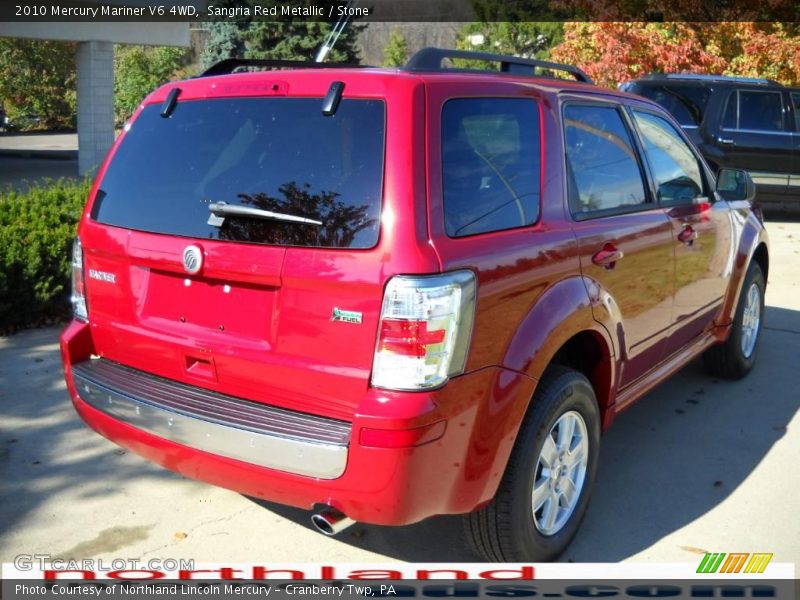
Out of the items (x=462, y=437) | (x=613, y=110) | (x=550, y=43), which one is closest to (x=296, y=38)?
(x=550, y=43)

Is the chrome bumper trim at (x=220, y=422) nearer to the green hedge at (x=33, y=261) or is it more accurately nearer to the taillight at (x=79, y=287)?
the taillight at (x=79, y=287)

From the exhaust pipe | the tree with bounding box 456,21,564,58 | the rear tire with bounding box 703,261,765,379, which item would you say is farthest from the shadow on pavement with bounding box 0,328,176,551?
the tree with bounding box 456,21,564,58

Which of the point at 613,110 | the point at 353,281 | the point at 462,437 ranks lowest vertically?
the point at 462,437

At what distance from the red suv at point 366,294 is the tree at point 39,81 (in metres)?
35.4

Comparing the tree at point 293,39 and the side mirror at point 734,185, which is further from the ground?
the tree at point 293,39

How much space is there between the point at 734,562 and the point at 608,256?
4.60ft

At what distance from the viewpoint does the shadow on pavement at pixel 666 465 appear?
143 inches

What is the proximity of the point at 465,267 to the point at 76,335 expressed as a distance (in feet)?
5.80

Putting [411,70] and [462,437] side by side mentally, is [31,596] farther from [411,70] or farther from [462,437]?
[411,70]

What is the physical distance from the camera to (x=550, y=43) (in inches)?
1039

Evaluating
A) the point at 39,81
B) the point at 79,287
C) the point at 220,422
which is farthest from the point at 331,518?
the point at 39,81

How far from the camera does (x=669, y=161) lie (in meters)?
4.62

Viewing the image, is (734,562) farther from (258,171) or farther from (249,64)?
(249,64)

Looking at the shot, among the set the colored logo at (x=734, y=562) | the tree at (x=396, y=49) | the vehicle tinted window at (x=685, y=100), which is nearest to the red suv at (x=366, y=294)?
the colored logo at (x=734, y=562)
